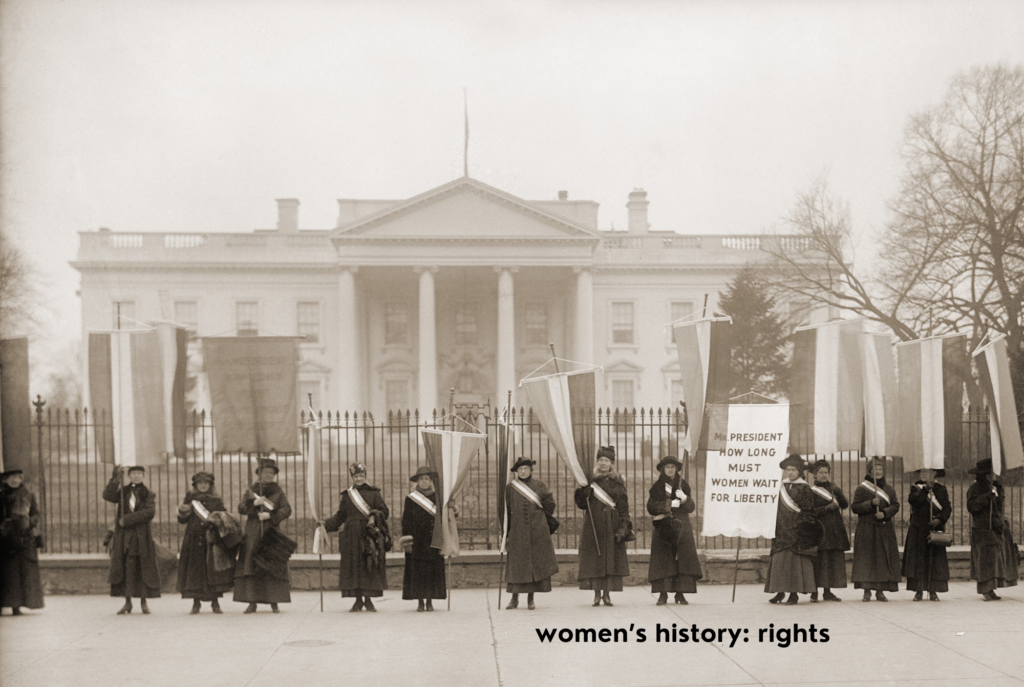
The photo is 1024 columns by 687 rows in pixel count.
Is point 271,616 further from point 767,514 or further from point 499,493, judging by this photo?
point 767,514

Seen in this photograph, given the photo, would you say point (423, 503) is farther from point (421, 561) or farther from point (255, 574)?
point (255, 574)

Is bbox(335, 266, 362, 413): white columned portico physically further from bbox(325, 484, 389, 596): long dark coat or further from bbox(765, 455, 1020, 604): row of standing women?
bbox(765, 455, 1020, 604): row of standing women

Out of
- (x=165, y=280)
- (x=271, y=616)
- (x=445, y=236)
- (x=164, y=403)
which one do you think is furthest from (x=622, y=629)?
(x=165, y=280)

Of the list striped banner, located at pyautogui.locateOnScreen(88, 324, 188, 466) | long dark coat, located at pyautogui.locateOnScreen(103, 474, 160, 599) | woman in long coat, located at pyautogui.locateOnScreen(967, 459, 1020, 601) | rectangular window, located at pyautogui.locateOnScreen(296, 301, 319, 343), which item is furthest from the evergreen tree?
striped banner, located at pyautogui.locateOnScreen(88, 324, 188, 466)

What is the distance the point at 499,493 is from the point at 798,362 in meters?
3.54

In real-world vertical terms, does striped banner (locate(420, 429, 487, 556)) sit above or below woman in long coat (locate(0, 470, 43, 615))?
above

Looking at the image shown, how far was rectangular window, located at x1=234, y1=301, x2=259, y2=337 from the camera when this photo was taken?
2133 inches

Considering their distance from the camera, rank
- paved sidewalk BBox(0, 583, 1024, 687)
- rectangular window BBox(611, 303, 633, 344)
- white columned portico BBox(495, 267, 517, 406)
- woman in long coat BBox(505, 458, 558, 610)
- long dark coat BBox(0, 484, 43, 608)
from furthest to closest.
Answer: rectangular window BBox(611, 303, 633, 344)
white columned portico BBox(495, 267, 517, 406)
woman in long coat BBox(505, 458, 558, 610)
long dark coat BBox(0, 484, 43, 608)
paved sidewalk BBox(0, 583, 1024, 687)

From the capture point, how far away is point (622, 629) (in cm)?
1015

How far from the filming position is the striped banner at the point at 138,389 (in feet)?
35.6

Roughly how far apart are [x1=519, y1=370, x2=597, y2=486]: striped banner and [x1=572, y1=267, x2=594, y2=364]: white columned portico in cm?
3833

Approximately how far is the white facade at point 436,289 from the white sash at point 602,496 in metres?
38.4

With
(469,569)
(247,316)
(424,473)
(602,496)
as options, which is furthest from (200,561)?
(247,316)

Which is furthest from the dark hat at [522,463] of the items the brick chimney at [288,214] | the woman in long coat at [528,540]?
the brick chimney at [288,214]
